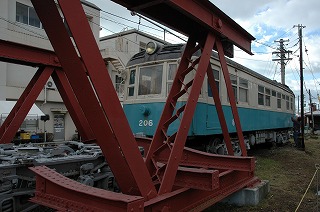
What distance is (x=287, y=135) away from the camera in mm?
19031

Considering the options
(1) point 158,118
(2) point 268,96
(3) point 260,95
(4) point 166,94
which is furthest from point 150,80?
(2) point 268,96

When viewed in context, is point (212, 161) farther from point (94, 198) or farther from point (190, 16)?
point (94, 198)

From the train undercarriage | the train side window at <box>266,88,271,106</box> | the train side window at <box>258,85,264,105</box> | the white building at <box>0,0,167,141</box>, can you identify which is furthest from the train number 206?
the white building at <box>0,0,167,141</box>

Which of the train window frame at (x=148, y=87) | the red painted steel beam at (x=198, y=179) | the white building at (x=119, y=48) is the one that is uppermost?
the white building at (x=119, y=48)

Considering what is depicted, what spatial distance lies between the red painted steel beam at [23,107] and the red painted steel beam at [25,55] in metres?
0.18

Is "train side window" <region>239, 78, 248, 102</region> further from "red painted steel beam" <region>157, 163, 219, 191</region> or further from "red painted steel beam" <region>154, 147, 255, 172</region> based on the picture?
"red painted steel beam" <region>157, 163, 219, 191</region>

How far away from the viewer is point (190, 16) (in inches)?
157

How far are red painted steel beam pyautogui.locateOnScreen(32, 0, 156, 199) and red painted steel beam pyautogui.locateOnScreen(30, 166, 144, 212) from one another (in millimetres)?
270

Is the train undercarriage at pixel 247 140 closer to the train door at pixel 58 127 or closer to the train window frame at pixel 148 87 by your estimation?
the train window frame at pixel 148 87

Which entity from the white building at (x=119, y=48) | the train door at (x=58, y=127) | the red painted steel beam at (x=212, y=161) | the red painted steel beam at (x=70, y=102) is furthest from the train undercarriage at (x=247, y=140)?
the train door at (x=58, y=127)

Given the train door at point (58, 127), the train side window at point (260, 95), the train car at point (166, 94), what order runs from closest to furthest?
1. the train car at point (166, 94)
2. the train side window at point (260, 95)
3. the train door at point (58, 127)

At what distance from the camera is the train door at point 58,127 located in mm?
21234

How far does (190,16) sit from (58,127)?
63.0ft

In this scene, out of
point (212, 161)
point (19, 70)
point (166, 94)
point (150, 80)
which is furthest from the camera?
point (19, 70)
